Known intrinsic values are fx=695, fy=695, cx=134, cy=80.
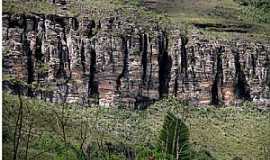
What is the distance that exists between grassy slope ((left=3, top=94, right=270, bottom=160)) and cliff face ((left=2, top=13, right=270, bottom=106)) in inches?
99.1

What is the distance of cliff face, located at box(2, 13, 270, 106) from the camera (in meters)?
82.7

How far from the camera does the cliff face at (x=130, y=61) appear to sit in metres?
82.7

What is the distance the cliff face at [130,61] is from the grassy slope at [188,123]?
99.1 inches

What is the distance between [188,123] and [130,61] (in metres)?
12.0

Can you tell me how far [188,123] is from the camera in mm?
79750

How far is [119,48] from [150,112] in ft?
29.1

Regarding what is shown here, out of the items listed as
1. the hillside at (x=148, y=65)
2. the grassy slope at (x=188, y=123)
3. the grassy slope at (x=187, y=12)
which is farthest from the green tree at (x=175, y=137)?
the grassy slope at (x=187, y=12)

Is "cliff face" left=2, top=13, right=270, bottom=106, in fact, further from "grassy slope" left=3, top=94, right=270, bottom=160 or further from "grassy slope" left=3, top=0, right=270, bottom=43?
"grassy slope" left=3, top=94, right=270, bottom=160

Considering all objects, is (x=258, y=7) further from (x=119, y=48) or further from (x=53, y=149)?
(x=53, y=149)

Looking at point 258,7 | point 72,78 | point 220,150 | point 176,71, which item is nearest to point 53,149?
point 220,150

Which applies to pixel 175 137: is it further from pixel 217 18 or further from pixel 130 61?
pixel 217 18

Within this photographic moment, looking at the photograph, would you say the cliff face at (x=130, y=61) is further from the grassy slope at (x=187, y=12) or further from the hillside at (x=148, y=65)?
the grassy slope at (x=187, y=12)

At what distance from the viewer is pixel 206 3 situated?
102 metres

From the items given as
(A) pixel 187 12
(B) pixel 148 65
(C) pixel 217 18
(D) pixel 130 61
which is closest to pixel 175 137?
(D) pixel 130 61
